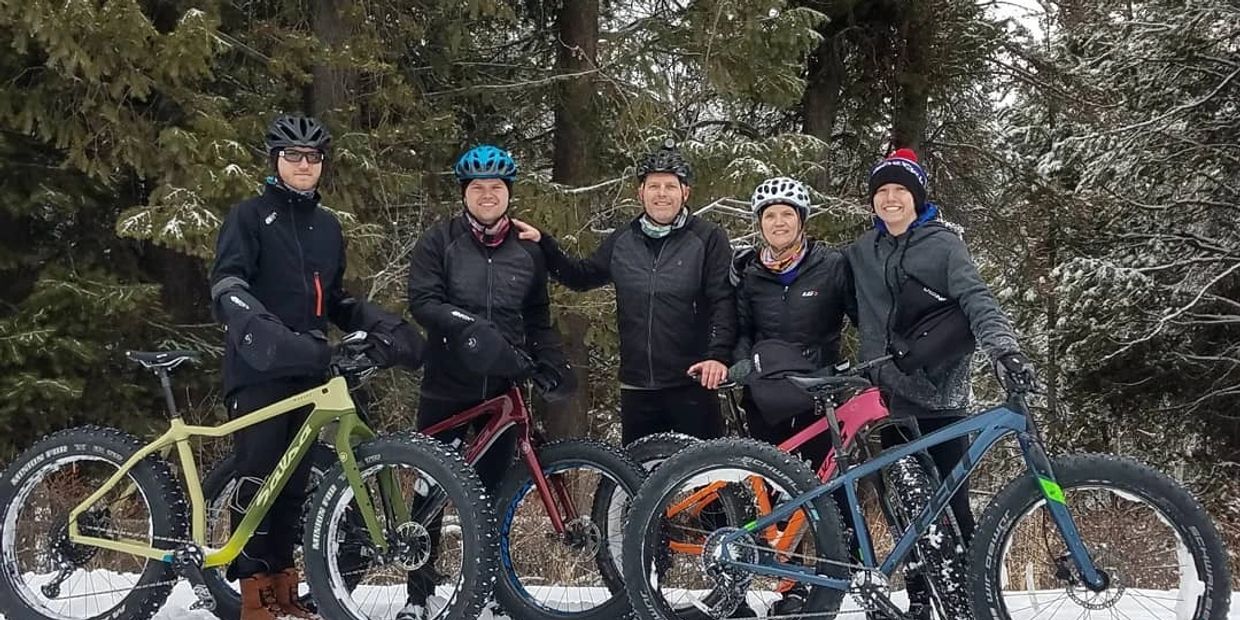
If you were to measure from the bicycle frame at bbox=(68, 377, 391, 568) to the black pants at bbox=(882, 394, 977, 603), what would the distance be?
2.01m

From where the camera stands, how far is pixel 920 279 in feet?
12.6

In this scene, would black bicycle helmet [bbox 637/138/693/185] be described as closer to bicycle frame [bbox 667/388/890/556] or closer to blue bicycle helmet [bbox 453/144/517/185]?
blue bicycle helmet [bbox 453/144/517/185]

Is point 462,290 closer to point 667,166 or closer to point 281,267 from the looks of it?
point 281,267

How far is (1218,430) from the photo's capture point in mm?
12234

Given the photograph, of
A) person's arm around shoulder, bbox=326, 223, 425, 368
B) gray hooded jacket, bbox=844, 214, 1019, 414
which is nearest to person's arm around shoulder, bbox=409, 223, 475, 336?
person's arm around shoulder, bbox=326, 223, 425, 368

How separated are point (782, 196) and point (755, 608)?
1.76m

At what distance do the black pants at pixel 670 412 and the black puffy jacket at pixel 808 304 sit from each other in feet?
1.18

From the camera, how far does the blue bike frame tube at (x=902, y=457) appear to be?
3529 millimetres

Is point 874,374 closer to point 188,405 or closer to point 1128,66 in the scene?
point 188,405

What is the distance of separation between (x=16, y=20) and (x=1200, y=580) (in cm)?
689

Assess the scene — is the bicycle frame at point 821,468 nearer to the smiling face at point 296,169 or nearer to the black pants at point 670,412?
the black pants at point 670,412

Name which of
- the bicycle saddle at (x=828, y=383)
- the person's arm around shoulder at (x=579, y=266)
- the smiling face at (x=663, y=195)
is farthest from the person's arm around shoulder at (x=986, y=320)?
the person's arm around shoulder at (x=579, y=266)

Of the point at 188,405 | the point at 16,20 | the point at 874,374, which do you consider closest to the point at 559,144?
the point at 188,405

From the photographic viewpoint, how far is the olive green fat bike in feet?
12.0
